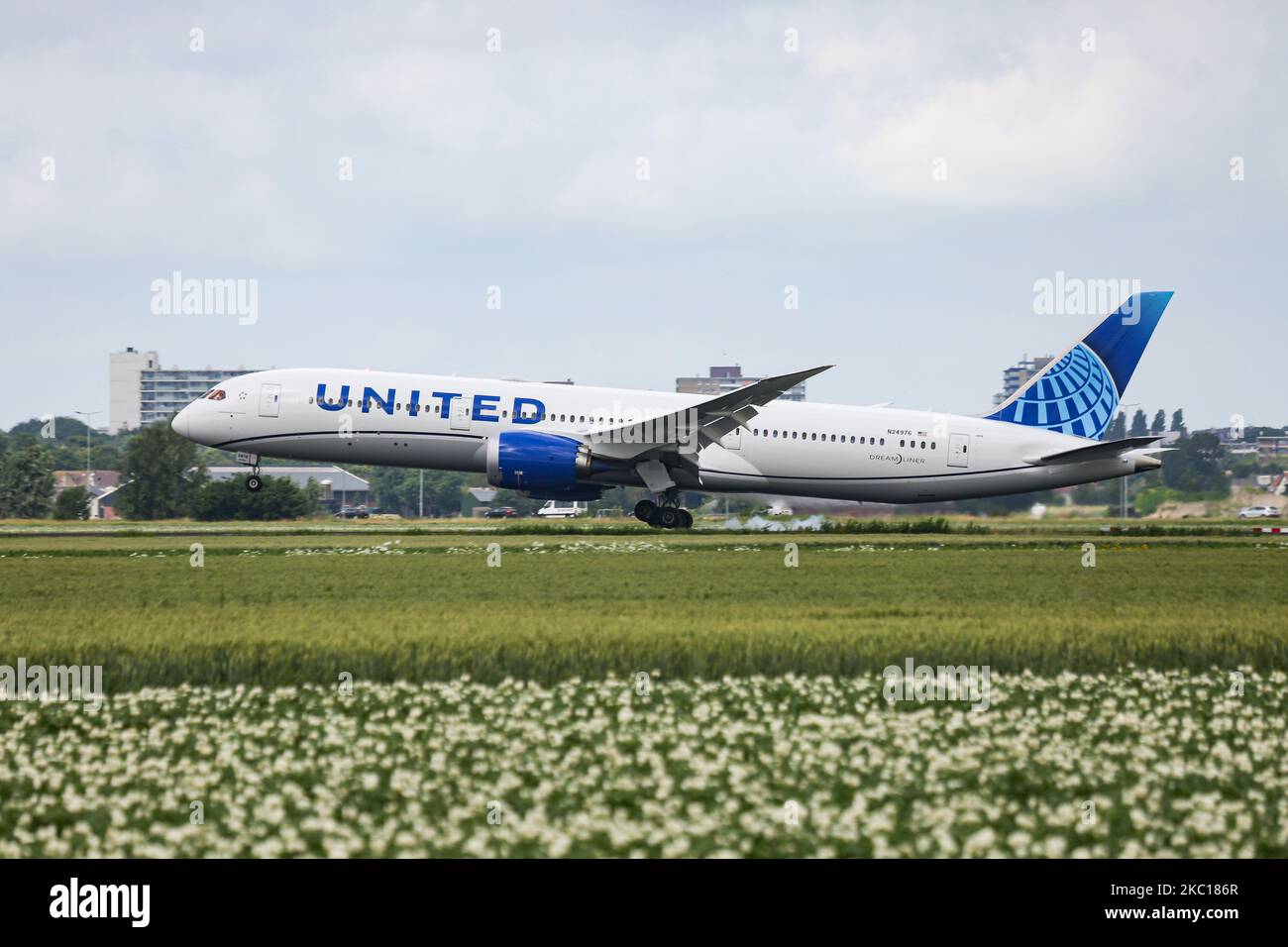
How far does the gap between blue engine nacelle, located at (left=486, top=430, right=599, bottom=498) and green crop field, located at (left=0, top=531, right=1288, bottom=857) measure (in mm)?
14046

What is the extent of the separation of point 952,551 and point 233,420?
1836 centimetres

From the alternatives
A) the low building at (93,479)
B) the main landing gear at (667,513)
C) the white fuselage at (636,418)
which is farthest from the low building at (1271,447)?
the low building at (93,479)

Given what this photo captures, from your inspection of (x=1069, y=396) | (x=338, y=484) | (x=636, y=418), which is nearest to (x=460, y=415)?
(x=636, y=418)

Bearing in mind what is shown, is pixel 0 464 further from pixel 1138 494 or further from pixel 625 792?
pixel 625 792

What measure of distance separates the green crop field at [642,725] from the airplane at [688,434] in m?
15.5

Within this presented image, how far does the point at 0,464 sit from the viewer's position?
221 ft

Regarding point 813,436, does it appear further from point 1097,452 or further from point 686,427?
point 1097,452

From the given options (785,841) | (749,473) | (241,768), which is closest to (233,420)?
(749,473)

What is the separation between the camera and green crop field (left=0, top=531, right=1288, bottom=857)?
6.29m

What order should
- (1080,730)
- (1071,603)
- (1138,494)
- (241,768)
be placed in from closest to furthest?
(241,768)
(1080,730)
(1071,603)
(1138,494)

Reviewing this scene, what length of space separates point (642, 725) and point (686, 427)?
945 inches

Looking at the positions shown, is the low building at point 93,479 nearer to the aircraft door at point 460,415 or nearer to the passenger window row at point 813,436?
the aircraft door at point 460,415

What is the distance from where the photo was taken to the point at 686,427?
32.2 metres

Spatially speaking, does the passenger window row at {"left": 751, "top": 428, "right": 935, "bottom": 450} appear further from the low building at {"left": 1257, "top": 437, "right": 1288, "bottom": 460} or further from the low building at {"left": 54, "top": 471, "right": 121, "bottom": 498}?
the low building at {"left": 54, "top": 471, "right": 121, "bottom": 498}
